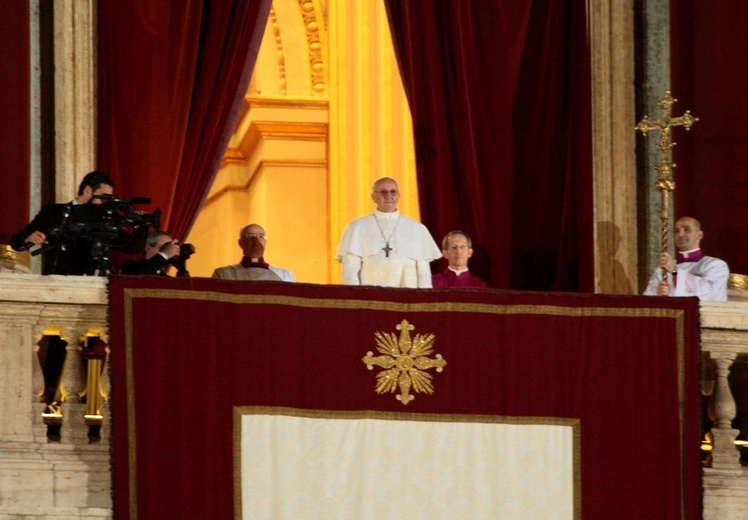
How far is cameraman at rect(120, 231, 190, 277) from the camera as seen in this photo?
27.7ft

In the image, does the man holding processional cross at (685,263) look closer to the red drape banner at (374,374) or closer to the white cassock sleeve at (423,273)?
the red drape banner at (374,374)

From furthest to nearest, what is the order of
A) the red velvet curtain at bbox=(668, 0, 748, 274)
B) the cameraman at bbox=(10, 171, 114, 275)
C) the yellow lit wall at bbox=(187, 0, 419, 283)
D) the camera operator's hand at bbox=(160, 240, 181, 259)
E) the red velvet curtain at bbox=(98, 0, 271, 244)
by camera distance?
the yellow lit wall at bbox=(187, 0, 419, 283)
the red velvet curtain at bbox=(668, 0, 748, 274)
the red velvet curtain at bbox=(98, 0, 271, 244)
the camera operator's hand at bbox=(160, 240, 181, 259)
the cameraman at bbox=(10, 171, 114, 275)

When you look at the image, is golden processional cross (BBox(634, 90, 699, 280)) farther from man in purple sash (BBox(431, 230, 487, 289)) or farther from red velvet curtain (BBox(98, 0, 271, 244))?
red velvet curtain (BBox(98, 0, 271, 244))

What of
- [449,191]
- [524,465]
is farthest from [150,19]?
[524,465]

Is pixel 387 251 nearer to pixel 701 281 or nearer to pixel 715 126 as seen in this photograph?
pixel 701 281

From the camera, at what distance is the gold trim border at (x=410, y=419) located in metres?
7.68

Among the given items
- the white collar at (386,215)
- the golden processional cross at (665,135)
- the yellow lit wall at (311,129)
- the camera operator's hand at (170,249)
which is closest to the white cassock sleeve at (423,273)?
the white collar at (386,215)

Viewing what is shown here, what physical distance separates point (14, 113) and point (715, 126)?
357 cm

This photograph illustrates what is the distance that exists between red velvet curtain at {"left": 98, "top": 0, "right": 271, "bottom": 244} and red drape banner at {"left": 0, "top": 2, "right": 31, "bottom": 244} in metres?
0.41

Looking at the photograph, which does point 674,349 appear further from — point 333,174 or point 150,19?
point 333,174

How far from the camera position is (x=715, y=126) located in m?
9.91

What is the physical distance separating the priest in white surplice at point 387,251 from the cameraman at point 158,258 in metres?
0.90

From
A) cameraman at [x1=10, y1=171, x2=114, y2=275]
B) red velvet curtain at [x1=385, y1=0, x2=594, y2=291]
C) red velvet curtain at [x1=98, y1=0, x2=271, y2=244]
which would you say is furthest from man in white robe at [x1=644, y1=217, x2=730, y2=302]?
cameraman at [x1=10, y1=171, x2=114, y2=275]

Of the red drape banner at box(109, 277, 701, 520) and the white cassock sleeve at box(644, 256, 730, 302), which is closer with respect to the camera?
the red drape banner at box(109, 277, 701, 520)
